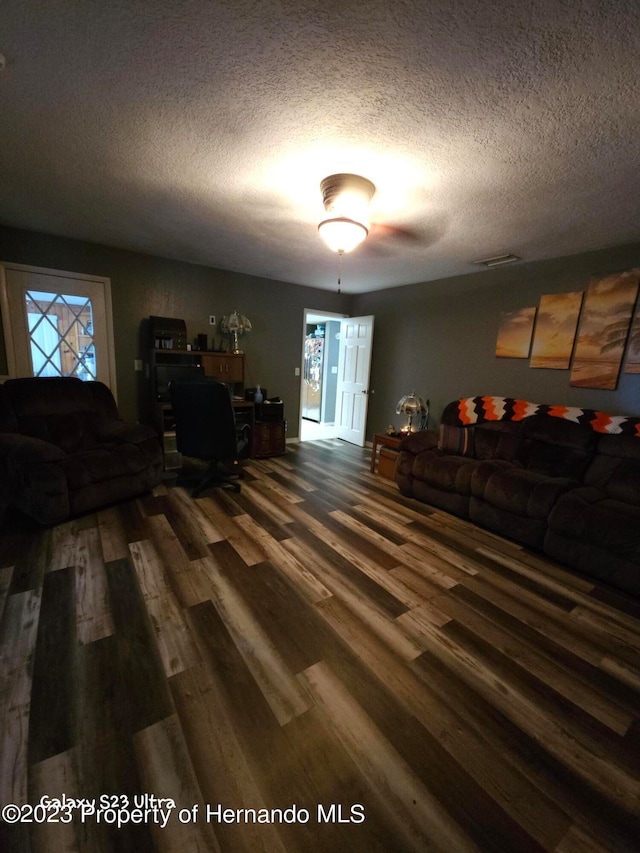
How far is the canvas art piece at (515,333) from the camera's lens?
11.5ft

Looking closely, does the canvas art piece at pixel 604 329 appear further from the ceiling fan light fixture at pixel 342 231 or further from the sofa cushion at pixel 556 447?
the ceiling fan light fixture at pixel 342 231

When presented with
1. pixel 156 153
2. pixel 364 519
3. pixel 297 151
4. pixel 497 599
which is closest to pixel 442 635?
pixel 497 599

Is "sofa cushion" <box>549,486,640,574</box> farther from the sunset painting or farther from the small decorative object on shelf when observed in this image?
the small decorative object on shelf

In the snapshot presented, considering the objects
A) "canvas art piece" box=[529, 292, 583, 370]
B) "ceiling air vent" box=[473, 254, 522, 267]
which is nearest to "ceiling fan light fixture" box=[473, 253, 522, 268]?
"ceiling air vent" box=[473, 254, 522, 267]

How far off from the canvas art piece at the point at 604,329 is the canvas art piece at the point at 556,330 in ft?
0.23

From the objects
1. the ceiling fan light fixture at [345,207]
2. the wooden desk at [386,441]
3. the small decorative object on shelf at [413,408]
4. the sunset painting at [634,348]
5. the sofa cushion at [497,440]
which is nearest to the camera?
the ceiling fan light fixture at [345,207]

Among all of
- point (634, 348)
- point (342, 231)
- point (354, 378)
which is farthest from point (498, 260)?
point (354, 378)

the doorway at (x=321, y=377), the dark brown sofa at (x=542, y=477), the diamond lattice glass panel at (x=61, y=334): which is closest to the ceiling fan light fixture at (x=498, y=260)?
the dark brown sofa at (x=542, y=477)

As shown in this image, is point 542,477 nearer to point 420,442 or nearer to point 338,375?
point 420,442

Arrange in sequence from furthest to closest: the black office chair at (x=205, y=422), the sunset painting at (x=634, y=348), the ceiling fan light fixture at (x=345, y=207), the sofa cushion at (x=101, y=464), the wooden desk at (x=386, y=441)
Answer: the wooden desk at (x=386, y=441), the black office chair at (x=205, y=422), the sunset painting at (x=634, y=348), the sofa cushion at (x=101, y=464), the ceiling fan light fixture at (x=345, y=207)

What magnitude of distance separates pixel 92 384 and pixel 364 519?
3146 millimetres

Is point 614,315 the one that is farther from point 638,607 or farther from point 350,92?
point 350,92

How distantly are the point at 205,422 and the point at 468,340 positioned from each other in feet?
10.6

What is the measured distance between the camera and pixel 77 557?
218 cm
